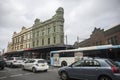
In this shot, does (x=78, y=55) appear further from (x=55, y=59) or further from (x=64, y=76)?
(x=64, y=76)

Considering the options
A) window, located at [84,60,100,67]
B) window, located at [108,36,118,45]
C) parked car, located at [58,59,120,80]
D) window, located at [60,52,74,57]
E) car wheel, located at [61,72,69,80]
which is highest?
window, located at [108,36,118,45]

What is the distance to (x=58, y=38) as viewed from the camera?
145 ft

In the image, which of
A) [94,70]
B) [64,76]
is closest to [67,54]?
[64,76]

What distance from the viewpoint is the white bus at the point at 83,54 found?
56.8ft

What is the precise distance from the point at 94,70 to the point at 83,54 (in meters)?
11.6

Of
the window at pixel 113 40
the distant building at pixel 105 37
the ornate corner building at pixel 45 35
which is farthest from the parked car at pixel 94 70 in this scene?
the ornate corner building at pixel 45 35

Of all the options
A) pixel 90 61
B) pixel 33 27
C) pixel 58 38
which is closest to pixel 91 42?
pixel 58 38

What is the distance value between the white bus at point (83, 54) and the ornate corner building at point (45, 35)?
456 inches

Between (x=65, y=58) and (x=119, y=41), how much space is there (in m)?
14.2

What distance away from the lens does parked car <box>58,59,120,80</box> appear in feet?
29.7

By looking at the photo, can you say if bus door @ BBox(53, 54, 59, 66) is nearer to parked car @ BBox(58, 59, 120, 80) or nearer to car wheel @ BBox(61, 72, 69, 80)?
car wheel @ BBox(61, 72, 69, 80)

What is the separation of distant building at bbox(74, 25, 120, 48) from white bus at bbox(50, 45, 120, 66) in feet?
45.2

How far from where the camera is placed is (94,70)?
32.0 feet

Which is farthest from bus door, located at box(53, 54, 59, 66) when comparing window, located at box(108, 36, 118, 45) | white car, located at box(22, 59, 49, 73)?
window, located at box(108, 36, 118, 45)
